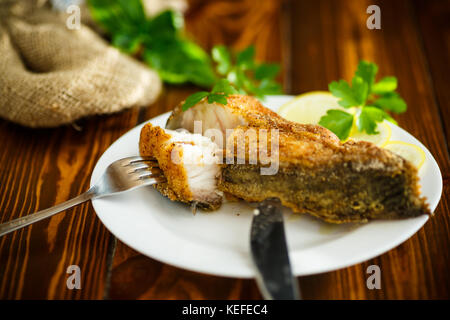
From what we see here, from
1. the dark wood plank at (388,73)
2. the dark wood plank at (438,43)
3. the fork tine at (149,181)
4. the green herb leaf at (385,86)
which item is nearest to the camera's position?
the dark wood plank at (388,73)

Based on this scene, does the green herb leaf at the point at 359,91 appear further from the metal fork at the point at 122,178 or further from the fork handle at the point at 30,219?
the fork handle at the point at 30,219

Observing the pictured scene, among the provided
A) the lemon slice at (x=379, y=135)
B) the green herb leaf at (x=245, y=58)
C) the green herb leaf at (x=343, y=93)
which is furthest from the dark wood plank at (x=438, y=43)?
the green herb leaf at (x=245, y=58)

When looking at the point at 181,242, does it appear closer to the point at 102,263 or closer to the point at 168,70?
the point at 102,263

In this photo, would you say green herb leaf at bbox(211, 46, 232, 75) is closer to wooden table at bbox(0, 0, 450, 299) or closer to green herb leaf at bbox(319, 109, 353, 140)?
wooden table at bbox(0, 0, 450, 299)

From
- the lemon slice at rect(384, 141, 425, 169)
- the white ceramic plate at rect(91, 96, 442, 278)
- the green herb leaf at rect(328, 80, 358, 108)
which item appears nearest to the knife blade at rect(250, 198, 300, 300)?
the white ceramic plate at rect(91, 96, 442, 278)

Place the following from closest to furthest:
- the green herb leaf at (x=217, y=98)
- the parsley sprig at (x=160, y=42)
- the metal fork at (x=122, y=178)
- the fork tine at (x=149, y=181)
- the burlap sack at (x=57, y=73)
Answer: the metal fork at (x=122, y=178) < the fork tine at (x=149, y=181) < the green herb leaf at (x=217, y=98) < the burlap sack at (x=57, y=73) < the parsley sprig at (x=160, y=42)
